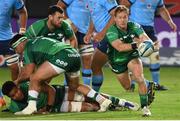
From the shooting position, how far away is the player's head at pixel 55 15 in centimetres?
1166

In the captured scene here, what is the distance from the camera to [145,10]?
1534 cm

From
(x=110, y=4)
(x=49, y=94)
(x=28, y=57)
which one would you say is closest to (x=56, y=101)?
(x=49, y=94)

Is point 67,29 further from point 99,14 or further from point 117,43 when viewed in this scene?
point 99,14

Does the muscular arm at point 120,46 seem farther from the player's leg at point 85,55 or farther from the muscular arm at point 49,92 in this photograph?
the player's leg at point 85,55

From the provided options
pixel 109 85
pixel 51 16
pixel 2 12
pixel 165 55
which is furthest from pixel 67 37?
pixel 165 55

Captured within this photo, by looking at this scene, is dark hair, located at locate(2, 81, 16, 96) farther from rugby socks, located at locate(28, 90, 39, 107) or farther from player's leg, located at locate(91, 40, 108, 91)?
player's leg, located at locate(91, 40, 108, 91)

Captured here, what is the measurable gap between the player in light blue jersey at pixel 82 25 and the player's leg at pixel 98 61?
0.66m

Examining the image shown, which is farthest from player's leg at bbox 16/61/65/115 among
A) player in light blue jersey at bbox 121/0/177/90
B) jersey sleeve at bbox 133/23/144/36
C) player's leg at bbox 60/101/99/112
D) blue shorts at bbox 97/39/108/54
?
player in light blue jersey at bbox 121/0/177/90

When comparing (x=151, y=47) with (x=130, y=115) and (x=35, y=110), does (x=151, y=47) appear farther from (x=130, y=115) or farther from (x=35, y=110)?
(x=35, y=110)

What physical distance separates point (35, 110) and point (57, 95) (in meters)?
0.59

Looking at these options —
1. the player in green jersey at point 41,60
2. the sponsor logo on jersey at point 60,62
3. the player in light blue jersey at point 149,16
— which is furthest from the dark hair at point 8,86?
the player in light blue jersey at point 149,16

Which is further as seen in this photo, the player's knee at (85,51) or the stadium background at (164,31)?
the stadium background at (164,31)

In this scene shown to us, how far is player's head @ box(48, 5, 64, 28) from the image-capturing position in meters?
11.7

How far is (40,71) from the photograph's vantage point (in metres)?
11.1
